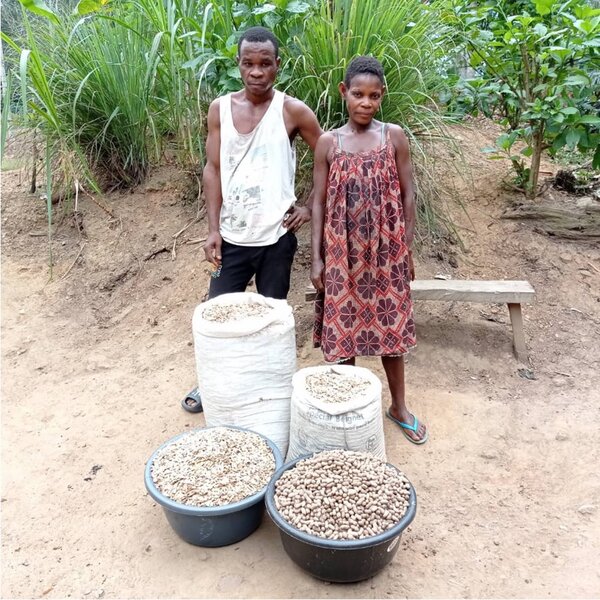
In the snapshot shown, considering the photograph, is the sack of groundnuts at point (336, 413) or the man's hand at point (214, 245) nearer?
the sack of groundnuts at point (336, 413)

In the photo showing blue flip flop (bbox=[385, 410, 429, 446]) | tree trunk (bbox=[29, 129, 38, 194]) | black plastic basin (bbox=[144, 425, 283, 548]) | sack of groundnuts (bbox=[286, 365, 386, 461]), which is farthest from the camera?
tree trunk (bbox=[29, 129, 38, 194])

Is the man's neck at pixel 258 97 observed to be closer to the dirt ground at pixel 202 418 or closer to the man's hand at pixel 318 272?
the man's hand at pixel 318 272

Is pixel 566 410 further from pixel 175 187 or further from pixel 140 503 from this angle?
pixel 175 187

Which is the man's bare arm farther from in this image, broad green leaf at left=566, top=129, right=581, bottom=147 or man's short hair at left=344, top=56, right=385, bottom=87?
broad green leaf at left=566, top=129, right=581, bottom=147

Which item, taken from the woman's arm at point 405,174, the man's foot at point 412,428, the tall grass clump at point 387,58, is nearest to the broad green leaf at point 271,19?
the tall grass clump at point 387,58

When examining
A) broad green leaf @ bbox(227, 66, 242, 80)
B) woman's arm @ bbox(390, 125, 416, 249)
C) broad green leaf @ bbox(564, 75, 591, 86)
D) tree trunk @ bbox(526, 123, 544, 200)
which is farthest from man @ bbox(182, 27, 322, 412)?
tree trunk @ bbox(526, 123, 544, 200)

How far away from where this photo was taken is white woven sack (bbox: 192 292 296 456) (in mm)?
2070

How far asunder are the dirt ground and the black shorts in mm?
618

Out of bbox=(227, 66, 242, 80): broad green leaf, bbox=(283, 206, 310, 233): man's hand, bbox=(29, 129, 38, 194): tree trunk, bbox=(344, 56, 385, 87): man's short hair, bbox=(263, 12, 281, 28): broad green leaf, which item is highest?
bbox=(263, 12, 281, 28): broad green leaf

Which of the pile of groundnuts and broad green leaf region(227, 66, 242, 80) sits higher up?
broad green leaf region(227, 66, 242, 80)

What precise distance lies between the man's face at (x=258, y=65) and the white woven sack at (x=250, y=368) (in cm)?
79

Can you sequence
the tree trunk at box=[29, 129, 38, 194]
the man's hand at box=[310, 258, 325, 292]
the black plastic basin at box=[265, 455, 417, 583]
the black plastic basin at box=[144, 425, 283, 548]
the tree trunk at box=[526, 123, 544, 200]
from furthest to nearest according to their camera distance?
1. the tree trunk at box=[29, 129, 38, 194]
2. the tree trunk at box=[526, 123, 544, 200]
3. the man's hand at box=[310, 258, 325, 292]
4. the black plastic basin at box=[144, 425, 283, 548]
5. the black plastic basin at box=[265, 455, 417, 583]

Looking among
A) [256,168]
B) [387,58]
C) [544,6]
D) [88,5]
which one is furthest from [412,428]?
[88,5]

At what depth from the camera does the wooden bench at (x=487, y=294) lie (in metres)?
2.85
